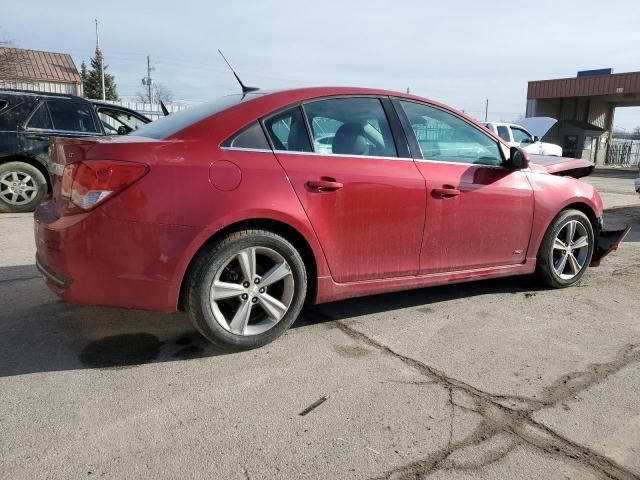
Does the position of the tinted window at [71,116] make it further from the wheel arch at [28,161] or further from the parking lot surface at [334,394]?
the parking lot surface at [334,394]

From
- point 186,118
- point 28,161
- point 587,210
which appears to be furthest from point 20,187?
point 587,210

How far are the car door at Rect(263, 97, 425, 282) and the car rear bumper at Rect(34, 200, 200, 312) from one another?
2.65 feet

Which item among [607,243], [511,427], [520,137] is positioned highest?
[520,137]

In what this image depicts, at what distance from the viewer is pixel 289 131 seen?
327cm

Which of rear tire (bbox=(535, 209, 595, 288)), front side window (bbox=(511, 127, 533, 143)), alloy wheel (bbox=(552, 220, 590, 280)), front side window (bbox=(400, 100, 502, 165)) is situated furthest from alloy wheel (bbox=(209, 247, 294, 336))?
front side window (bbox=(511, 127, 533, 143))

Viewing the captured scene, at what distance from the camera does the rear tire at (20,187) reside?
721 cm

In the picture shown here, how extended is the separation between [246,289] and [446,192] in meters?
1.60

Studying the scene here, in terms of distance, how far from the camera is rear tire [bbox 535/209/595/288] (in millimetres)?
4383

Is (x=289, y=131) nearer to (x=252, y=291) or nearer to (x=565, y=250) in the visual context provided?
(x=252, y=291)

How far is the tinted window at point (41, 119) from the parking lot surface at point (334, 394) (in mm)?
4183

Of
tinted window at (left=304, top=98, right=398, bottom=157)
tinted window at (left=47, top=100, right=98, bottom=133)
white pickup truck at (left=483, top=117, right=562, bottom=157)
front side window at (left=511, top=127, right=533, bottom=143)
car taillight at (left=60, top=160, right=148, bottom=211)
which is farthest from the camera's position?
front side window at (left=511, top=127, right=533, bottom=143)

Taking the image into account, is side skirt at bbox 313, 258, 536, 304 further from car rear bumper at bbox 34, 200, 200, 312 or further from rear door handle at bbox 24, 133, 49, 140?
rear door handle at bbox 24, 133, 49, 140

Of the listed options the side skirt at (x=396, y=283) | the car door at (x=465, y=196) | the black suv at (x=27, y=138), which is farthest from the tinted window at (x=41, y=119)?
the side skirt at (x=396, y=283)

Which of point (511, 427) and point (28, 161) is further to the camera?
point (28, 161)
